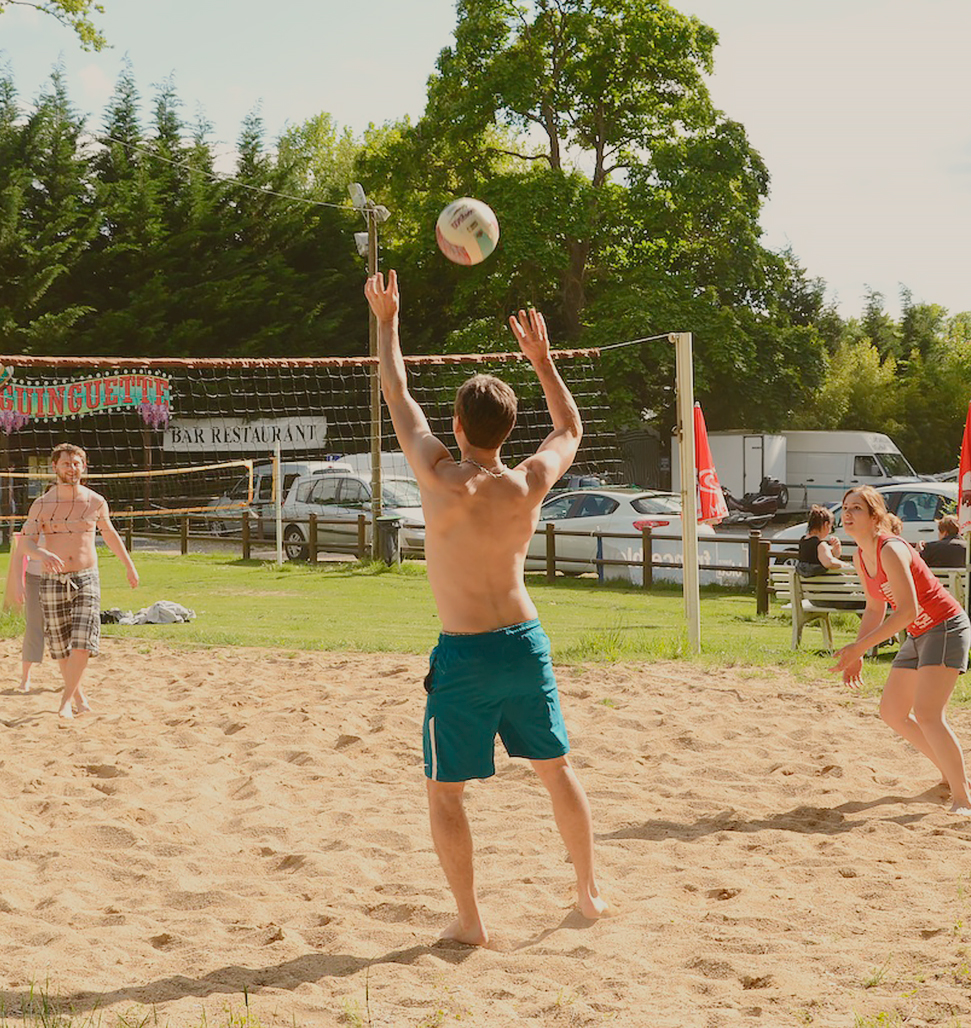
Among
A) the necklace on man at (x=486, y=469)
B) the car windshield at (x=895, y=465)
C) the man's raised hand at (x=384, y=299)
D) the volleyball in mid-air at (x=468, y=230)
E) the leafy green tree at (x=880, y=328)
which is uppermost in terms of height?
the leafy green tree at (x=880, y=328)

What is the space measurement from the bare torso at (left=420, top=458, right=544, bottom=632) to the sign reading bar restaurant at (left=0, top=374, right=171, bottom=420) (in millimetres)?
20943

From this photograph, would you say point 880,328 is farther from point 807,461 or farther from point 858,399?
point 807,461

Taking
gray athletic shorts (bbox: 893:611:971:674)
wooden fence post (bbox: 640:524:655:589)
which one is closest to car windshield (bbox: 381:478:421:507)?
wooden fence post (bbox: 640:524:655:589)

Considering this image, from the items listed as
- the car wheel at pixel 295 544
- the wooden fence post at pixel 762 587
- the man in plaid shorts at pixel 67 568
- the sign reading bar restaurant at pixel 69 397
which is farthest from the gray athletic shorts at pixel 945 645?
the sign reading bar restaurant at pixel 69 397

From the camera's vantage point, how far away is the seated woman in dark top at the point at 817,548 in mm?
10359

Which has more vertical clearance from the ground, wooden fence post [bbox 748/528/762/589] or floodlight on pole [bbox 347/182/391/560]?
floodlight on pole [bbox 347/182/391/560]

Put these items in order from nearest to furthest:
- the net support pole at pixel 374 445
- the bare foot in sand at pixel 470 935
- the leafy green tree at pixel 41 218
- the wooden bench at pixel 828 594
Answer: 1. the bare foot in sand at pixel 470 935
2. the wooden bench at pixel 828 594
3. the net support pole at pixel 374 445
4. the leafy green tree at pixel 41 218

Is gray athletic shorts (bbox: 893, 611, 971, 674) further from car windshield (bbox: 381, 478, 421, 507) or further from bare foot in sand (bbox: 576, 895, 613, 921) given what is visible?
car windshield (bbox: 381, 478, 421, 507)

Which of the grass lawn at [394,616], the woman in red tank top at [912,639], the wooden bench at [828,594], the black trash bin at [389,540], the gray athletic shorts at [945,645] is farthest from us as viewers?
the black trash bin at [389,540]

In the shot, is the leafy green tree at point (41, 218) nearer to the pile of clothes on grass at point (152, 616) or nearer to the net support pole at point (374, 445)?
the net support pole at point (374, 445)

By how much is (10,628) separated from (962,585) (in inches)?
326

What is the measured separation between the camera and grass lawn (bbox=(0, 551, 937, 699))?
31.8ft

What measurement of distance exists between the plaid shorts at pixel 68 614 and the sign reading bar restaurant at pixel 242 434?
22.2 metres

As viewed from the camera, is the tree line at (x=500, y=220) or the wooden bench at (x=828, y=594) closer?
the wooden bench at (x=828, y=594)
